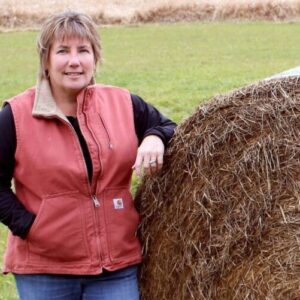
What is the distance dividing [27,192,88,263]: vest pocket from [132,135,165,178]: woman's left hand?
0.96 ft

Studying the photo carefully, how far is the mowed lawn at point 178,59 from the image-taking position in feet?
40.0

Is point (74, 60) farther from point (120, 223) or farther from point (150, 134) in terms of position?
point (120, 223)

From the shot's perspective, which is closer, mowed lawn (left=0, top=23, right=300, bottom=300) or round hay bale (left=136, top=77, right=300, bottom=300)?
round hay bale (left=136, top=77, right=300, bottom=300)

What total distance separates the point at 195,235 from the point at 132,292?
15.0 inches

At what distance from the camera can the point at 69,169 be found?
10.8 feet

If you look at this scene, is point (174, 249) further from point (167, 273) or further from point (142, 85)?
point (142, 85)

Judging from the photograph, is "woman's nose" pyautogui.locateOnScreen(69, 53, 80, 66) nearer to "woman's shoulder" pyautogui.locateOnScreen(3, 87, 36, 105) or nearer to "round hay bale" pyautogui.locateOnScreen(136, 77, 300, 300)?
"woman's shoulder" pyautogui.locateOnScreen(3, 87, 36, 105)

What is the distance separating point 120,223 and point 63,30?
0.85m

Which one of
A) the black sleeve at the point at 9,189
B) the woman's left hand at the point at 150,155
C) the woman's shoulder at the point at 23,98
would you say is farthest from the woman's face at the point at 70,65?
the woman's left hand at the point at 150,155

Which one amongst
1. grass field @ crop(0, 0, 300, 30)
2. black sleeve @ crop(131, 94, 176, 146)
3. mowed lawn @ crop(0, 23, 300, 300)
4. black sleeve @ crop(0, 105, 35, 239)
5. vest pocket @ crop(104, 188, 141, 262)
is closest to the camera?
black sleeve @ crop(0, 105, 35, 239)

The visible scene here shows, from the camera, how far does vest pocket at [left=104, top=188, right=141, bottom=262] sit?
3391 mm

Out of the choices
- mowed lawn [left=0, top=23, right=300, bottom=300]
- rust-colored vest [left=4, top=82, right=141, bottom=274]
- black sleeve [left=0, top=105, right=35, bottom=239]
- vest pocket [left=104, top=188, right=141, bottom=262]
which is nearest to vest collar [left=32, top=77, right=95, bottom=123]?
rust-colored vest [left=4, top=82, right=141, bottom=274]

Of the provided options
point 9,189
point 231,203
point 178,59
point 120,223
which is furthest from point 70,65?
point 178,59

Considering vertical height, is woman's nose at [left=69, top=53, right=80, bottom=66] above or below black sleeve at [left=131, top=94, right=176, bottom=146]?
above
